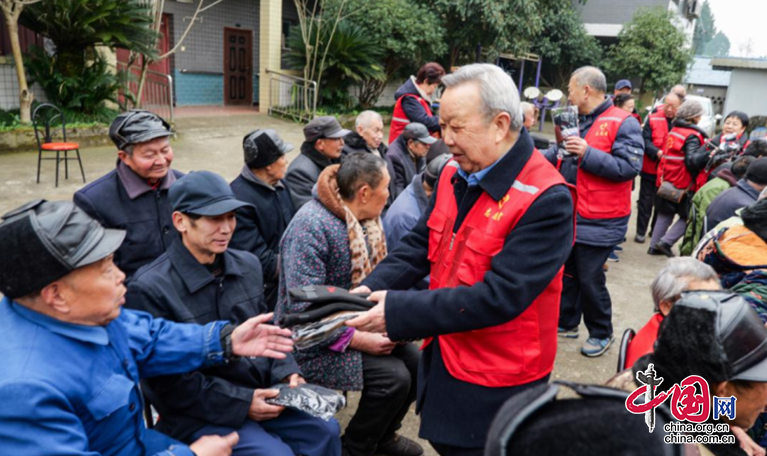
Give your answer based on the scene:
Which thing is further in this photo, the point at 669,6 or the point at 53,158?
the point at 669,6

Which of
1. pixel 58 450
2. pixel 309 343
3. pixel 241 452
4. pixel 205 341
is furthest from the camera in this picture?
pixel 241 452

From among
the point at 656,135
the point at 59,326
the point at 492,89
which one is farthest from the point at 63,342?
the point at 656,135

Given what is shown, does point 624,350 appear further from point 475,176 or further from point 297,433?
point 297,433

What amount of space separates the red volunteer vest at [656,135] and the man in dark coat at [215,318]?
21.8ft

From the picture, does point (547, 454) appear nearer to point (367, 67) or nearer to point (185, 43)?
point (367, 67)

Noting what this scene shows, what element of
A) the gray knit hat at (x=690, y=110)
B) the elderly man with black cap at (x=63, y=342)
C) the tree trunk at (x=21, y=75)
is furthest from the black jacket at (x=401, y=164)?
the tree trunk at (x=21, y=75)

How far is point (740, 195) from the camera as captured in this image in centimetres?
399

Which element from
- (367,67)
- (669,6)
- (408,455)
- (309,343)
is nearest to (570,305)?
(408,455)

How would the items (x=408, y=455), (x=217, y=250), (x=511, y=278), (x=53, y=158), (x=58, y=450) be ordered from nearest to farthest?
(x=58, y=450) → (x=511, y=278) → (x=217, y=250) → (x=408, y=455) → (x=53, y=158)

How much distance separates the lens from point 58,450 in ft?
5.26

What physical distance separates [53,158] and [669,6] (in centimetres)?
2551

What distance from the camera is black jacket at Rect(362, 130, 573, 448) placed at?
1872mm

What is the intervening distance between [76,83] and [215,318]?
352 inches

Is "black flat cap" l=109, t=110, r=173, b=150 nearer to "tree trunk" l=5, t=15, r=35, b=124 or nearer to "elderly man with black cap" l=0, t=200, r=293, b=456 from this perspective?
"elderly man with black cap" l=0, t=200, r=293, b=456
